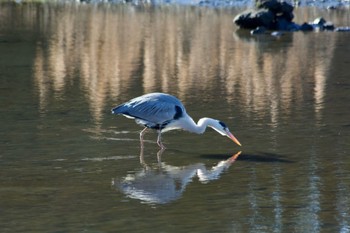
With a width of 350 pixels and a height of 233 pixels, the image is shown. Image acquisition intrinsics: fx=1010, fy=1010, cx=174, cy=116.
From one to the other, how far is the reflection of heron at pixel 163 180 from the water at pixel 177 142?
3 centimetres

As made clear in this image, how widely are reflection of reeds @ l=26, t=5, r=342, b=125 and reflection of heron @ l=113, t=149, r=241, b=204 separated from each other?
382 centimetres

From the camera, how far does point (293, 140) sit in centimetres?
1549

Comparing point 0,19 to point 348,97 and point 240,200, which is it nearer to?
point 348,97

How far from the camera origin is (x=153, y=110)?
1492 centimetres

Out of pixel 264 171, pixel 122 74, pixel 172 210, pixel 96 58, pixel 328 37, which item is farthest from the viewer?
pixel 328 37

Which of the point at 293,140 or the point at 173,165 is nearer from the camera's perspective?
the point at 173,165

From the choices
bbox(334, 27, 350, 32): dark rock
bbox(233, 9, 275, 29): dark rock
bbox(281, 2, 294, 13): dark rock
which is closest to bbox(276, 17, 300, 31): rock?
bbox(233, 9, 275, 29): dark rock

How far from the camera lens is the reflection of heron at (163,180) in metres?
12.1

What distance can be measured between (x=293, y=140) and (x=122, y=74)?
29.8 feet

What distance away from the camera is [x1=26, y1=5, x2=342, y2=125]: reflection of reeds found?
2095 cm

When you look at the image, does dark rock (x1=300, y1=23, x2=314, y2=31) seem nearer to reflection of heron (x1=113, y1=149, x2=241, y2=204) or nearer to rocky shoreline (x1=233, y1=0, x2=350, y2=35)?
rocky shoreline (x1=233, y1=0, x2=350, y2=35)

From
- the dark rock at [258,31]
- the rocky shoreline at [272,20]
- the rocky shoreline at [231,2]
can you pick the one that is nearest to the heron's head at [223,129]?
the dark rock at [258,31]

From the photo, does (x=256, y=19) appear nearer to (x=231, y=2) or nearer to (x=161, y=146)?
(x=231, y=2)

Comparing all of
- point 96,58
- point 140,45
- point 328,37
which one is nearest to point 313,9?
point 328,37
